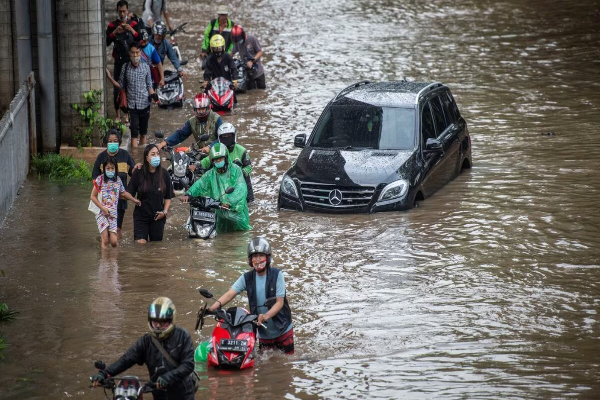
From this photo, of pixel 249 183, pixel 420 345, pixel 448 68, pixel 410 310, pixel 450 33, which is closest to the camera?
pixel 420 345

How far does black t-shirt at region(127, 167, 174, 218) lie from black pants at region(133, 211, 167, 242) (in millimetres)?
74

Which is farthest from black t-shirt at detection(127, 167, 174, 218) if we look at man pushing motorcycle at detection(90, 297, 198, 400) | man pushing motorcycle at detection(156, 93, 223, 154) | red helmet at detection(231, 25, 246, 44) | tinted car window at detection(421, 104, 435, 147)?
red helmet at detection(231, 25, 246, 44)

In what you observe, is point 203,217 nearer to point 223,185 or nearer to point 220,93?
point 223,185

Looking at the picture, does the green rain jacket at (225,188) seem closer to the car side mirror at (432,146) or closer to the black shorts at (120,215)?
the black shorts at (120,215)

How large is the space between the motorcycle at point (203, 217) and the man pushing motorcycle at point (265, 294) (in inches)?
172

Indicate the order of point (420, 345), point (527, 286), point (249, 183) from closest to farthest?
point (420, 345)
point (527, 286)
point (249, 183)

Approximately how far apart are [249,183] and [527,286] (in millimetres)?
5264

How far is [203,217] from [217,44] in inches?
331

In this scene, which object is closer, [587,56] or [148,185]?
[148,185]

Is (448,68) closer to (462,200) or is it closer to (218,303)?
(462,200)

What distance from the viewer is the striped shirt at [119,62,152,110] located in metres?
19.8

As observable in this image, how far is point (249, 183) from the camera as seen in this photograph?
16.8 metres

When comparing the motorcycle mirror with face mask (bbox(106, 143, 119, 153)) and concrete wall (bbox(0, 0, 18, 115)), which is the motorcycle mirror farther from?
concrete wall (bbox(0, 0, 18, 115))

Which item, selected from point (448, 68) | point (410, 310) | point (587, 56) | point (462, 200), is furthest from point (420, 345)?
point (587, 56)
